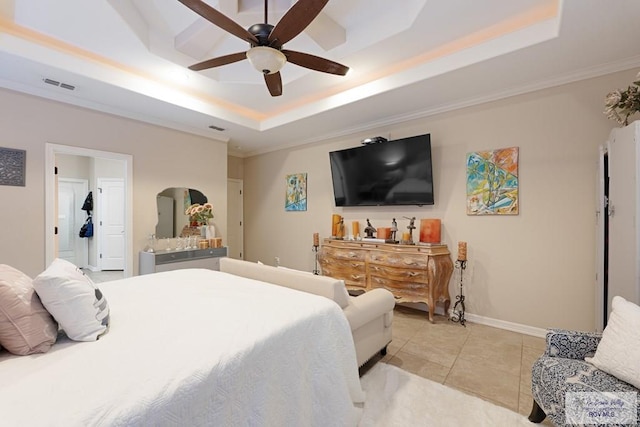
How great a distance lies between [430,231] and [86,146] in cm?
456

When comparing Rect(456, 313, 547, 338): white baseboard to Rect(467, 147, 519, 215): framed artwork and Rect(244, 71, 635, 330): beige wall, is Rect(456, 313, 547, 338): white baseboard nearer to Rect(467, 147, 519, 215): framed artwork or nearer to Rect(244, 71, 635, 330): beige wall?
Rect(244, 71, 635, 330): beige wall

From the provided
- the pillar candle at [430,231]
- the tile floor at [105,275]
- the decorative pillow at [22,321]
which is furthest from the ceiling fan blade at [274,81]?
the tile floor at [105,275]

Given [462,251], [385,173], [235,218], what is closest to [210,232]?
[235,218]

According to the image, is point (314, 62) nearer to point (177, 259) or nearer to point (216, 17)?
point (216, 17)

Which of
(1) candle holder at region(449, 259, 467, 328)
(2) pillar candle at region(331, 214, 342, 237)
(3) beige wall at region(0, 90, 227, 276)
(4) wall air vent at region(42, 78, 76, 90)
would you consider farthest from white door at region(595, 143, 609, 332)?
(4) wall air vent at region(42, 78, 76, 90)

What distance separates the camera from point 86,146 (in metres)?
3.66

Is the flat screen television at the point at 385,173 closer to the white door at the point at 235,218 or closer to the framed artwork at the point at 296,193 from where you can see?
the framed artwork at the point at 296,193

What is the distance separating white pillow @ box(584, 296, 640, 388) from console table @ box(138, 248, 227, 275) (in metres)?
4.41

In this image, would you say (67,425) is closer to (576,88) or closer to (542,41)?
(542,41)

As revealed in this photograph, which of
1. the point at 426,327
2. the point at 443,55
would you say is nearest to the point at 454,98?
the point at 443,55

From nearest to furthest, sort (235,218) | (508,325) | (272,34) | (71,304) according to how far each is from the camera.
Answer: (71,304), (272,34), (508,325), (235,218)

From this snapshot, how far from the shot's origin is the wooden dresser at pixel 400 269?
335 cm

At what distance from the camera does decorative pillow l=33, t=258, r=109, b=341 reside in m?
1.28

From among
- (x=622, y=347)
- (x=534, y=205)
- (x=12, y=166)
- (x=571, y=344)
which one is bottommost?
(x=571, y=344)
